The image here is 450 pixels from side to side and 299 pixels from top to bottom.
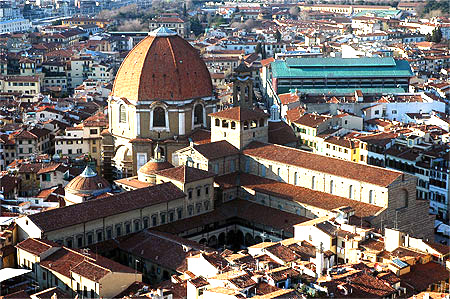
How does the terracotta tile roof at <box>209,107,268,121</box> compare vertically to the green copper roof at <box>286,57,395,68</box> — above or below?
above

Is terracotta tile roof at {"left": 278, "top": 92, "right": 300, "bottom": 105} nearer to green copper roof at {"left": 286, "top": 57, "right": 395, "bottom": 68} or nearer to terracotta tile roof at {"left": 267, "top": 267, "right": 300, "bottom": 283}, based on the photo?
green copper roof at {"left": 286, "top": 57, "right": 395, "bottom": 68}

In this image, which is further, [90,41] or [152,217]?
[90,41]

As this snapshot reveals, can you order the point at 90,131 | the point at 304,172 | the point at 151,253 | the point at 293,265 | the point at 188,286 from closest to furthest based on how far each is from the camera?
the point at 188,286
the point at 293,265
the point at 151,253
the point at 304,172
the point at 90,131

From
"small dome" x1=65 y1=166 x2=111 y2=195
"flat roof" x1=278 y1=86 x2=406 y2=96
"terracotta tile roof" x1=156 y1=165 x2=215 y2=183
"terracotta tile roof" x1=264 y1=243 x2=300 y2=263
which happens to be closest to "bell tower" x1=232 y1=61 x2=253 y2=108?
"terracotta tile roof" x1=156 y1=165 x2=215 y2=183

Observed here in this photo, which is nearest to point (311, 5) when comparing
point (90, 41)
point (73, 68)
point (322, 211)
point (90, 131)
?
point (90, 41)

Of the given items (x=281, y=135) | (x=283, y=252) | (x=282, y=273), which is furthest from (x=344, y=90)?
(x=282, y=273)

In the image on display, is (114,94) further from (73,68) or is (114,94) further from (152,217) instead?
(73,68)
